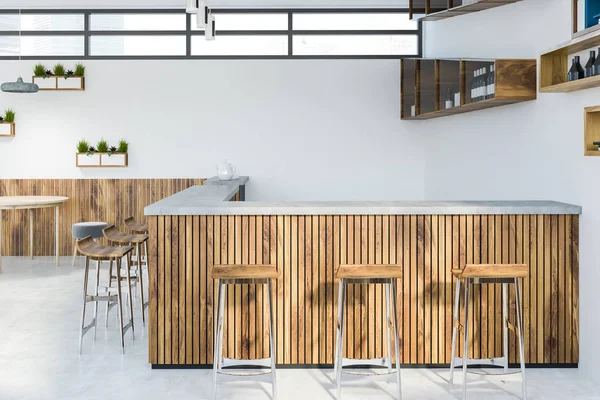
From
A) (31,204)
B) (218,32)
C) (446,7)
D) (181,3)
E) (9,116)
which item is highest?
(181,3)

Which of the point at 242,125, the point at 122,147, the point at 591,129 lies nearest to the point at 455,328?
the point at 591,129

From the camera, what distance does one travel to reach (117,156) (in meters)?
8.43

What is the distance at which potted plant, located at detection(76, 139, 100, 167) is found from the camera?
836cm

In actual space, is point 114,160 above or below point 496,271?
above

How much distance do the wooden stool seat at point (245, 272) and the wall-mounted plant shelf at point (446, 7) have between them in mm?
3189

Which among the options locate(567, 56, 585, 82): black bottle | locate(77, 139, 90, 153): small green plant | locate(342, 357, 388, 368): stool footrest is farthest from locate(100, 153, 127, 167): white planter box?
locate(567, 56, 585, 82): black bottle

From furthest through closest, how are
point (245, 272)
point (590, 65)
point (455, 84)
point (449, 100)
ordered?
point (449, 100) < point (455, 84) < point (590, 65) < point (245, 272)

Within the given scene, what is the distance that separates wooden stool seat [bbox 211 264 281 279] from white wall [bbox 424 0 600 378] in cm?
206

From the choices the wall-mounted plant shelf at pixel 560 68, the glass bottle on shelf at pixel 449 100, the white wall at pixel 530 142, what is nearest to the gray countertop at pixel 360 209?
the white wall at pixel 530 142

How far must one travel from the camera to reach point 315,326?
3979mm

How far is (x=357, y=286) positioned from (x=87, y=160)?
223 inches

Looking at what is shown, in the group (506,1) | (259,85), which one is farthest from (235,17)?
(506,1)

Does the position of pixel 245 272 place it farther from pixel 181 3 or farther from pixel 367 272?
pixel 181 3

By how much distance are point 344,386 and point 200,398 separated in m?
0.88
